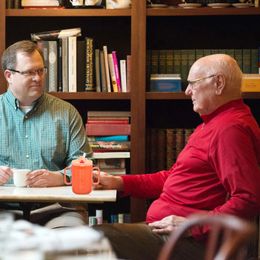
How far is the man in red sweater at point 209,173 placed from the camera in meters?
2.13

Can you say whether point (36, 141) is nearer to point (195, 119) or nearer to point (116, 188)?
point (116, 188)

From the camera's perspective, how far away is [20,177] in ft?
7.89

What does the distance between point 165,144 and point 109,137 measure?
0.33m

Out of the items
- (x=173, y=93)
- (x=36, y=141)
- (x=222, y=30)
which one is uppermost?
(x=222, y=30)

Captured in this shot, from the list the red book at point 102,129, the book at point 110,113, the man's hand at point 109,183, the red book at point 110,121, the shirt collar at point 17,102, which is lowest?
the man's hand at point 109,183

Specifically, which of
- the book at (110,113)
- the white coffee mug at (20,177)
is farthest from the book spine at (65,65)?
the white coffee mug at (20,177)

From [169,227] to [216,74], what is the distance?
2.05 ft

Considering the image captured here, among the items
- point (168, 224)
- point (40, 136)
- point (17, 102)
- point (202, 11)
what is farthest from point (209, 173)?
point (202, 11)

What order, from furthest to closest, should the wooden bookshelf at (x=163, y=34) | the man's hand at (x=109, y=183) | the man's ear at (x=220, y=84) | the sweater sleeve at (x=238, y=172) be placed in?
the wooden bookshelf at (x=163, y=34)
the man's hand at (x=109, y=183)
the man's ear at (x=220, y=84)
the sweater sleeve at (x=238, y=172)

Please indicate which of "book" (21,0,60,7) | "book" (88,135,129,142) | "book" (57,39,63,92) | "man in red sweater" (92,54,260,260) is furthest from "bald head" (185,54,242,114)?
"book" (21,0,60,7)

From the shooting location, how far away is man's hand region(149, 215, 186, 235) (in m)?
2.25

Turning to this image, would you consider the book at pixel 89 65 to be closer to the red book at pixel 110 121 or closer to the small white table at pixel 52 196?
the red book at pixel 110 121

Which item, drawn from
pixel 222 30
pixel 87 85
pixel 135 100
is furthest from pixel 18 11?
pixel 222 30

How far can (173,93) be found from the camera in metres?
3.38
